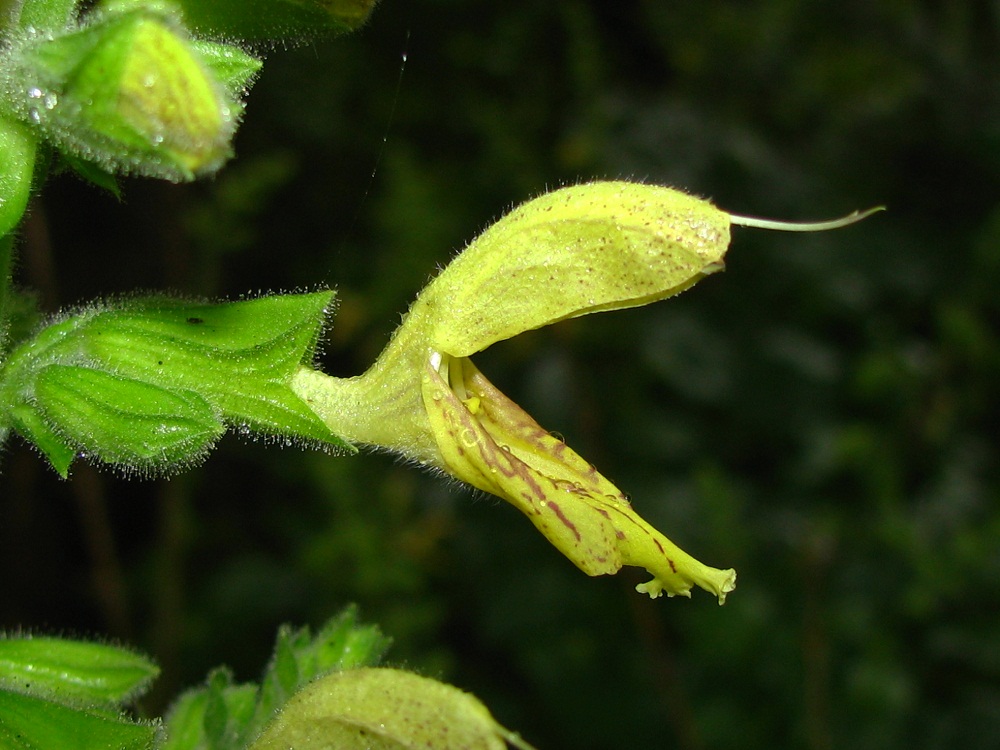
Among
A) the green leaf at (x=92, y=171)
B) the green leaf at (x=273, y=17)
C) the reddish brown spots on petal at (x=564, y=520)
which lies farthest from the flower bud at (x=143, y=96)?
→ the reddish brown spots on petal at (x=564, y=520)

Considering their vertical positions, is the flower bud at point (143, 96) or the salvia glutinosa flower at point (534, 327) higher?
the flower bud at point (143, 96)

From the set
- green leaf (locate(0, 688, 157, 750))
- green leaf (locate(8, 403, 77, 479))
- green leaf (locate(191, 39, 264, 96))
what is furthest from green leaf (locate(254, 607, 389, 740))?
green leaf (locate(191, 39, 264, 96))

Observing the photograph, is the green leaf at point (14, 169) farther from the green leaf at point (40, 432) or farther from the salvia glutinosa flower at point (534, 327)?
the salvia glutinosa flower at point (534, 327)

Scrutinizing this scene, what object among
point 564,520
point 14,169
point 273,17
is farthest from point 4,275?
point 564,520

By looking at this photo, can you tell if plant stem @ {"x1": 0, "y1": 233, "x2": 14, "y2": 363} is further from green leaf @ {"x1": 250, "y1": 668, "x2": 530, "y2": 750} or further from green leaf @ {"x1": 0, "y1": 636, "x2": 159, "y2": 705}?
green leaf @ {"x1": 250, "y1": 668, "x2": 530, "y2": 750}

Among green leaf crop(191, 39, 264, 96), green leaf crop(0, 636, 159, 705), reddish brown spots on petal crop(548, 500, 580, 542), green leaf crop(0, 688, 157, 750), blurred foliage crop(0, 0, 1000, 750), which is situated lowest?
blurred foliage crop(0, 0, 1000, 750)

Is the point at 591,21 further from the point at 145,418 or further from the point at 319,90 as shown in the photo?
the point at 145,418
